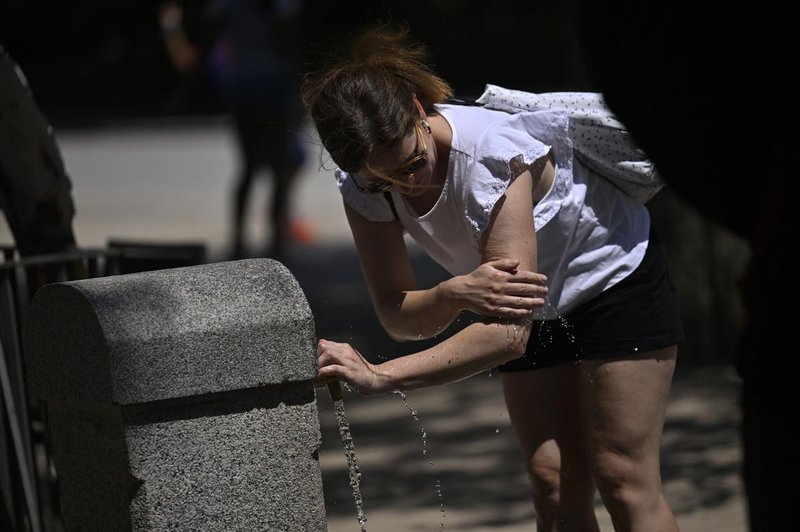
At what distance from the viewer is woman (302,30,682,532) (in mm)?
2875

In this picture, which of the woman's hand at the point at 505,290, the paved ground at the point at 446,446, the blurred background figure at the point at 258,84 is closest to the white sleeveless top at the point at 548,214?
the woman's hand at the point at 505,290

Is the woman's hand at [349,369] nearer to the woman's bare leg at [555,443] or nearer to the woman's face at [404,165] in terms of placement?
the woman's face at [404,165]

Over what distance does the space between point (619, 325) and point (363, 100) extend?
0.89 metres

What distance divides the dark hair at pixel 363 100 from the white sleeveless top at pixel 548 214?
0.56 ft

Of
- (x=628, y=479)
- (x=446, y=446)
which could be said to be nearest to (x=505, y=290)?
(x=628, y=479)

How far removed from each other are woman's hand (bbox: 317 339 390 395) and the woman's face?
392 mm

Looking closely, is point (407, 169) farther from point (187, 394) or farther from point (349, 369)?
point (187, 394)

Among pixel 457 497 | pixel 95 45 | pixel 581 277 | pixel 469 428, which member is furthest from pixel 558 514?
pixel 95 45

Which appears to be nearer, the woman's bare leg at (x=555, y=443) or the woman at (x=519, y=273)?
the woman at (x=519, y=273)

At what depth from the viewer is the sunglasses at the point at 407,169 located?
2.90m

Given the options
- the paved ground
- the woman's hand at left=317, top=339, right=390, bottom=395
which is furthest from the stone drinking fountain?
the paved ground

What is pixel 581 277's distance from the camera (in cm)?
320

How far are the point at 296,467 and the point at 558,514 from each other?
834 mm

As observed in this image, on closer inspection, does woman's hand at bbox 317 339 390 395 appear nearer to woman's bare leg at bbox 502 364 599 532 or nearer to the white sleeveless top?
the white sleeveless top
